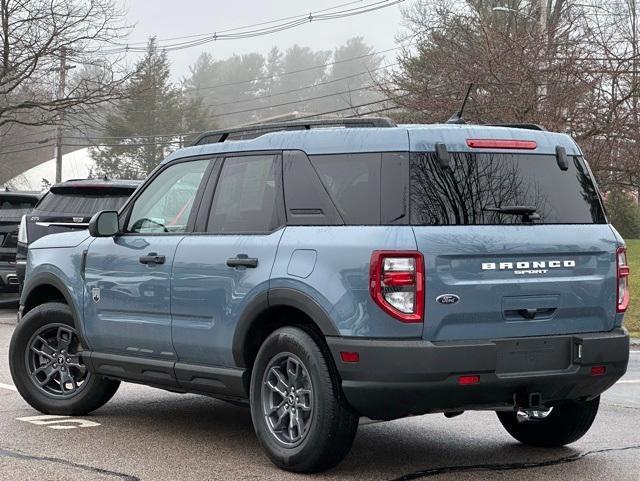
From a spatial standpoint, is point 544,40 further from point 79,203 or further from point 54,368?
point 54,368

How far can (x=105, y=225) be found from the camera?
7.98m

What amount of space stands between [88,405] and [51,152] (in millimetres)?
99397

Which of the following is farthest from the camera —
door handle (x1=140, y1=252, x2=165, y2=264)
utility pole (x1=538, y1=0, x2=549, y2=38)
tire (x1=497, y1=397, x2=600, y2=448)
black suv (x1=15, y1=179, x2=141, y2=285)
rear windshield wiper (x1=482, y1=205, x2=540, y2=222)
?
utility pole (x1=538, y1=0, x2=549, y2=38)

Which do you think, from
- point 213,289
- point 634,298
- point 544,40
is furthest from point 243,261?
point 544,40

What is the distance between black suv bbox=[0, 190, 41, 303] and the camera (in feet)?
57.7

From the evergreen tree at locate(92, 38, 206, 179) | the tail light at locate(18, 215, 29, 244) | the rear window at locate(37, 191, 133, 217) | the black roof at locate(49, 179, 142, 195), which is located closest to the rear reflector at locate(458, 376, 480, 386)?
the black roof at locate(49, 179, 142, 195)

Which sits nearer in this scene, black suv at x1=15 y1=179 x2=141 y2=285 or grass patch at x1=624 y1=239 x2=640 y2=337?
black suv at x1=15 y1=179 x2=141 y2=285

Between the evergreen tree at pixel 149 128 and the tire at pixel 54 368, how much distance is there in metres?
68.8

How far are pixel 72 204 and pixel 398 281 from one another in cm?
1011

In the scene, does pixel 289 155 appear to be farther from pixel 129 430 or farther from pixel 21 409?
pixel 21 409

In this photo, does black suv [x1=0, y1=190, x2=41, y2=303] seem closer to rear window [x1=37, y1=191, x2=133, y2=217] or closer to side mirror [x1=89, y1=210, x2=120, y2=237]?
rear window [x1=37, y1=191, x2=133, y2=217]

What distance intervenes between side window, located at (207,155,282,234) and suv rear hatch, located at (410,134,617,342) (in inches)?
38.8

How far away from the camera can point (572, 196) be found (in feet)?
22.3

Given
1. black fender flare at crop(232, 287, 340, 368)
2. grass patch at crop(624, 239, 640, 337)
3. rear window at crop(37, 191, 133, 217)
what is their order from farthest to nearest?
grass patch at crop(624, 239, 640, 337) < rear window at crop(37, 191, 133, 217) < black fender flare at crop(232, 287, 340, 368)
